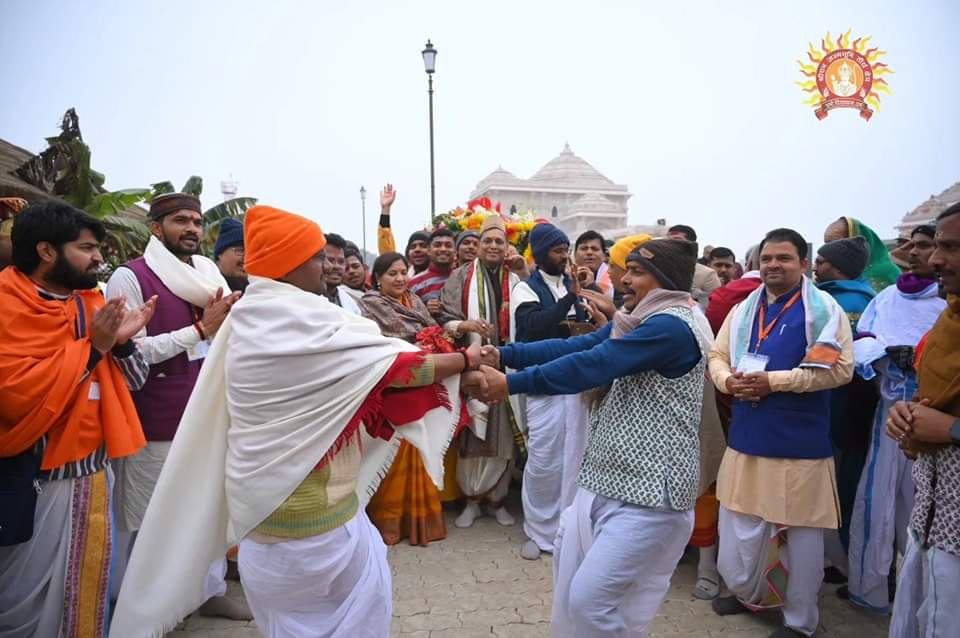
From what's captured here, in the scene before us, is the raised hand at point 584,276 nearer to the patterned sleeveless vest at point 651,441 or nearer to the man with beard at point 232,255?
the patterned sleeveless vest at point 651,441

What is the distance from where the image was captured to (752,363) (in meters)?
3.93

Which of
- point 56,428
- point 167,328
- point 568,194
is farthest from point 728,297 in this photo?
point 568,194

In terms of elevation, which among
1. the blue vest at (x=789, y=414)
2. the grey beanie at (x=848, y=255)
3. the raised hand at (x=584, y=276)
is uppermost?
the grey beanie at (x=848, y=255)

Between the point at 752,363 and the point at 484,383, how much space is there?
2.01 meters

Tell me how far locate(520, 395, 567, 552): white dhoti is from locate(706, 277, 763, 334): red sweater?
1.43 metres

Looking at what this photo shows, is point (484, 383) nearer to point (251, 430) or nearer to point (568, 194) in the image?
point (251, 430)

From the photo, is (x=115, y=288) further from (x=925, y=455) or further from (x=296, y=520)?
(x=925, y=455)

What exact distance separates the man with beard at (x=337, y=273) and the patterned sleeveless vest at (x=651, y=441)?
113 inches

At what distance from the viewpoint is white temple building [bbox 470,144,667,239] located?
47906mm

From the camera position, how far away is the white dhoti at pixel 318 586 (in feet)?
8.06

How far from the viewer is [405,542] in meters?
5.59

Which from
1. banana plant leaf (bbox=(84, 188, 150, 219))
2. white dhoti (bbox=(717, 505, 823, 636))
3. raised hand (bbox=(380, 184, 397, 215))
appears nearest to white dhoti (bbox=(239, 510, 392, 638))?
white dhoti (bbox=(717, 505, 823, 636))

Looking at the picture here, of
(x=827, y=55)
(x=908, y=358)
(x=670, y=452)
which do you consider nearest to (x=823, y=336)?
(x=908, y=358)

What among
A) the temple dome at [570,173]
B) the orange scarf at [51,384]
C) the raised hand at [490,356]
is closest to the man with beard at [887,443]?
the raised hand at [490,356]
